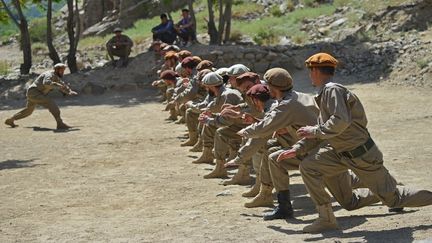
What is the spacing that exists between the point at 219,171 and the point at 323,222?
11.2 ft

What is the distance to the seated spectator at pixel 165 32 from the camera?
21.6 m

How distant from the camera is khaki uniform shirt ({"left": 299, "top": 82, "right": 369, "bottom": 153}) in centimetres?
580

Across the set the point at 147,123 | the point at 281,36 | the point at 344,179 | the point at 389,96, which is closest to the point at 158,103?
the point at 147,123

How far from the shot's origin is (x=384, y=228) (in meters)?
6.16

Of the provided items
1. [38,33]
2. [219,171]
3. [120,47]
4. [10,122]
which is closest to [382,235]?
[219,171]

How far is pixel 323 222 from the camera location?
6273mm

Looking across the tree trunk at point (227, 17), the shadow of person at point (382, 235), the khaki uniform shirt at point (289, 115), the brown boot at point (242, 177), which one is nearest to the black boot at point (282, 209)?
the khaki uniform shirt at point (289, 115)

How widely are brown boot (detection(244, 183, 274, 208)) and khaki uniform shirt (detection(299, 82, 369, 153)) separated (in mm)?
1538

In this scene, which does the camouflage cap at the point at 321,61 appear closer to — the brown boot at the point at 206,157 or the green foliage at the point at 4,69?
the brown boot at the point at 206,157

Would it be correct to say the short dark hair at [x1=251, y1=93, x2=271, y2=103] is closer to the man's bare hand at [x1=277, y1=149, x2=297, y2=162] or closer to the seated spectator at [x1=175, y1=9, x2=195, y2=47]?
the man's bare hand at [x1=277, y1=149, x2=297, y2=162]

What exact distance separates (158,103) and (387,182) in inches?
509

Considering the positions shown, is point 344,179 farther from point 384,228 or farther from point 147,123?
point 147,123

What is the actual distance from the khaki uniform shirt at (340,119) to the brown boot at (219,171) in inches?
134

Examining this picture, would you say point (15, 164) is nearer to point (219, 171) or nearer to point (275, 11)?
point (219, 171)
